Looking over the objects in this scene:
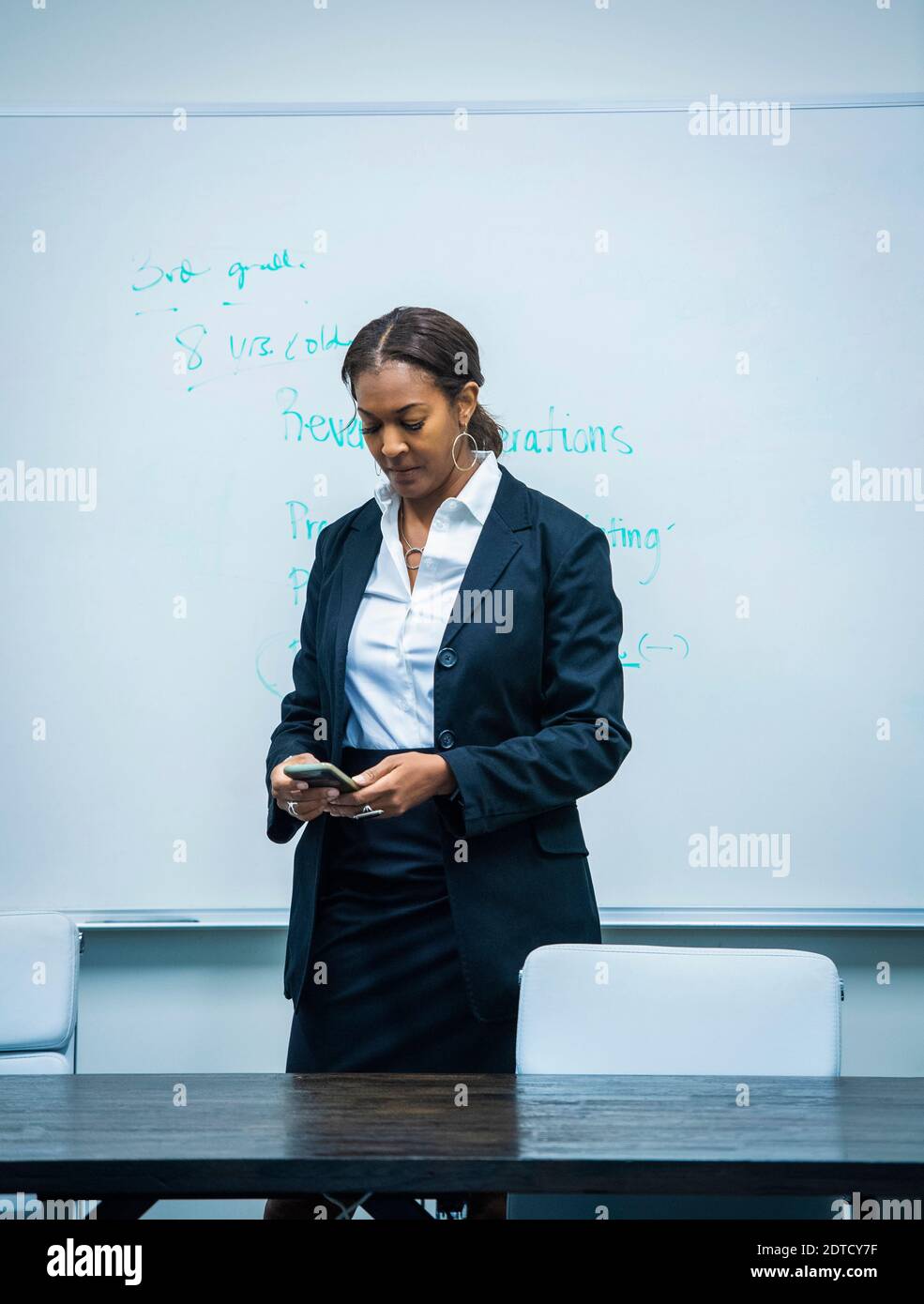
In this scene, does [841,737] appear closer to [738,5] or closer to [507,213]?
[507,213]

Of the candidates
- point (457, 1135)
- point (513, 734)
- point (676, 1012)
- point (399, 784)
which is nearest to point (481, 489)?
point (513, 734)

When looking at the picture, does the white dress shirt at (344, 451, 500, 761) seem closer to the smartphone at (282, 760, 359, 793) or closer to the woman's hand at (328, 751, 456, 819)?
the woman's hand at (328, 751, 456, 819)

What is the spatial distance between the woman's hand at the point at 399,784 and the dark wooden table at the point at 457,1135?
14.8 inches

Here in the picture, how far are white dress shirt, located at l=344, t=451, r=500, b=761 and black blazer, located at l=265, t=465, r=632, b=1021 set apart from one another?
0.03 metres

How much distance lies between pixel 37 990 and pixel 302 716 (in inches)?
24.7

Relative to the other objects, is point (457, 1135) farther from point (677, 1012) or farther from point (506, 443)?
point (506, 443)

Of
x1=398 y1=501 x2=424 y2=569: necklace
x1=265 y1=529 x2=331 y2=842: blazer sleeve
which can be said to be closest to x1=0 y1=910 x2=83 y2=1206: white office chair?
x1=265 y1=529 x2=331 y2=842: blazer sleeve

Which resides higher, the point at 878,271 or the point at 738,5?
the point at 738,5

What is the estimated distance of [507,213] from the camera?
8.97 ft

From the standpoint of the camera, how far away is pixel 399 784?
173 centimetres

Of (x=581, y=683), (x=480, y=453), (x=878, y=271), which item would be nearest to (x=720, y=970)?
(x=581, y=683)

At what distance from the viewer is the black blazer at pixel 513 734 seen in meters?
1.84

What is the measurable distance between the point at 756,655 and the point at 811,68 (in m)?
1.26

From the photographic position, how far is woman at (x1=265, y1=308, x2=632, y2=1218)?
1.86m
